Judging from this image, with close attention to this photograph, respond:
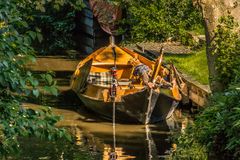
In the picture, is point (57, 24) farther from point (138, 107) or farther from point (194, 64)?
point (138, 107)

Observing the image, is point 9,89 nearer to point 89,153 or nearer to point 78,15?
point 89,153

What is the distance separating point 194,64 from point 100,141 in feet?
27.1

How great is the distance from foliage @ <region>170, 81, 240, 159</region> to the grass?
1093 cm

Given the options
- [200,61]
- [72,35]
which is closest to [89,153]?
[200,61]

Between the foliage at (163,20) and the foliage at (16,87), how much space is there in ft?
53.2

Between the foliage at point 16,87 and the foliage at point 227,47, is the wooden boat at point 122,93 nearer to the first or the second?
the foliage at point 227,47

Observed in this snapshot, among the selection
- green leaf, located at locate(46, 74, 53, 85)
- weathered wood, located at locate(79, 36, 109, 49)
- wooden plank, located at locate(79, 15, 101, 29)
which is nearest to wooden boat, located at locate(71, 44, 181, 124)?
weathered wood, located at locate(79, 36, 109, 49)

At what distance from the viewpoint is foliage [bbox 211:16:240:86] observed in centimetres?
1091

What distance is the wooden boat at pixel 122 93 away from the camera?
756 inches

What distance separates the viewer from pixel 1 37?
15.1ft

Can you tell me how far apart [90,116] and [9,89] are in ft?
53.3

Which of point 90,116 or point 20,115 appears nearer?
point 20,115

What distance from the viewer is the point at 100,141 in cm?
1711

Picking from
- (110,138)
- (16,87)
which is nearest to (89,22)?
(110,138)
